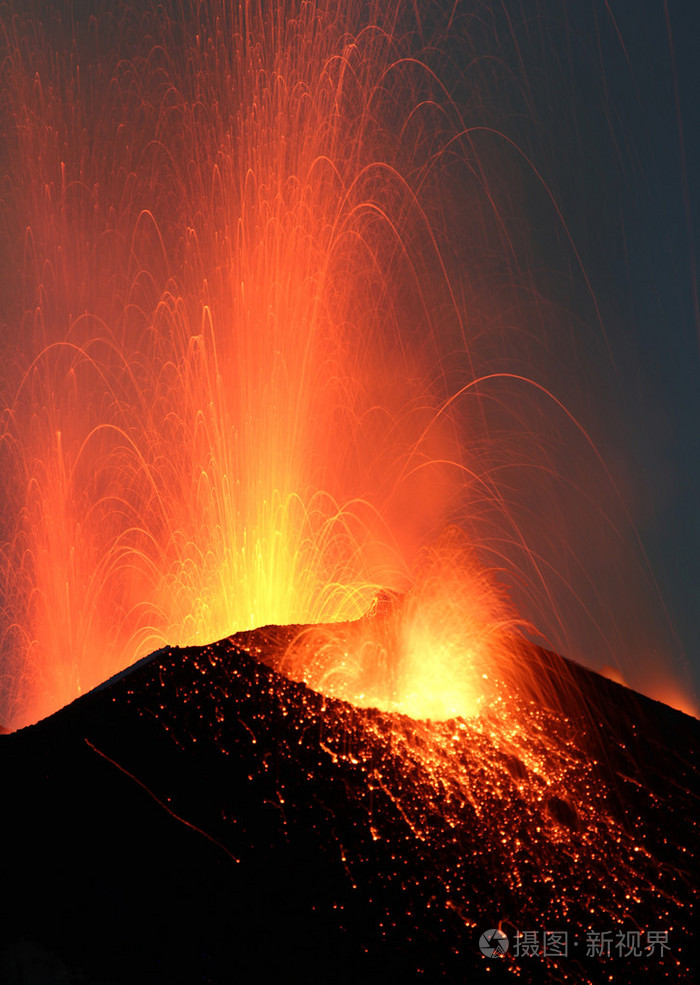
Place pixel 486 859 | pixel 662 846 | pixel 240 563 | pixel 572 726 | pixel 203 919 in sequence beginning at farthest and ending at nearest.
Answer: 1. pixel 240 563
2. pixel 572 726
3. pixel 662 846
4. pixel 486 859
5. pixel 203 919

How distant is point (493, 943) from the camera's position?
6703 millimetres

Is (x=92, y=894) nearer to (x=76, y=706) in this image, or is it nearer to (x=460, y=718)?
(x=76, y=706)

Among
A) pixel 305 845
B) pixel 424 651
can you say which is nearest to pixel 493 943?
pixel 305 845

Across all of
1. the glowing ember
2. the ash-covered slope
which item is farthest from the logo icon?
the glowing ember

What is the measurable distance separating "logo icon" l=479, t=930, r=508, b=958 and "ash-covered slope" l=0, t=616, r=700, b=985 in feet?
0.18

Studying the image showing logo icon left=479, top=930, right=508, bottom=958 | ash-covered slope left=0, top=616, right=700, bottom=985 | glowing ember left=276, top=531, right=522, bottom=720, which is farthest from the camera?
glowing ember left=276, top=531, right=522, bottom=720

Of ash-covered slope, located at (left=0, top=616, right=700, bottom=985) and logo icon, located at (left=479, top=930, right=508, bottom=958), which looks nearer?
ash-covered slope, located at (left=0, top=616, right=700, bottom=985)

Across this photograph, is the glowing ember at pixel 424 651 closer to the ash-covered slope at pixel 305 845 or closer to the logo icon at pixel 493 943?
the ash-covered slope at pixel 305 845

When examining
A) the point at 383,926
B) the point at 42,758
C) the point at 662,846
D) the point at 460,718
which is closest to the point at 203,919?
the point at 383,926

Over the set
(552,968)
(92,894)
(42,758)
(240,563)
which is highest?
(240,563)

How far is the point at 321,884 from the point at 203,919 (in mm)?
969

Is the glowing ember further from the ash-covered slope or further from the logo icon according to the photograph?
the logo icon

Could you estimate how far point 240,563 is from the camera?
15.8 meters

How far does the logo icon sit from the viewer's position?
664 cm
